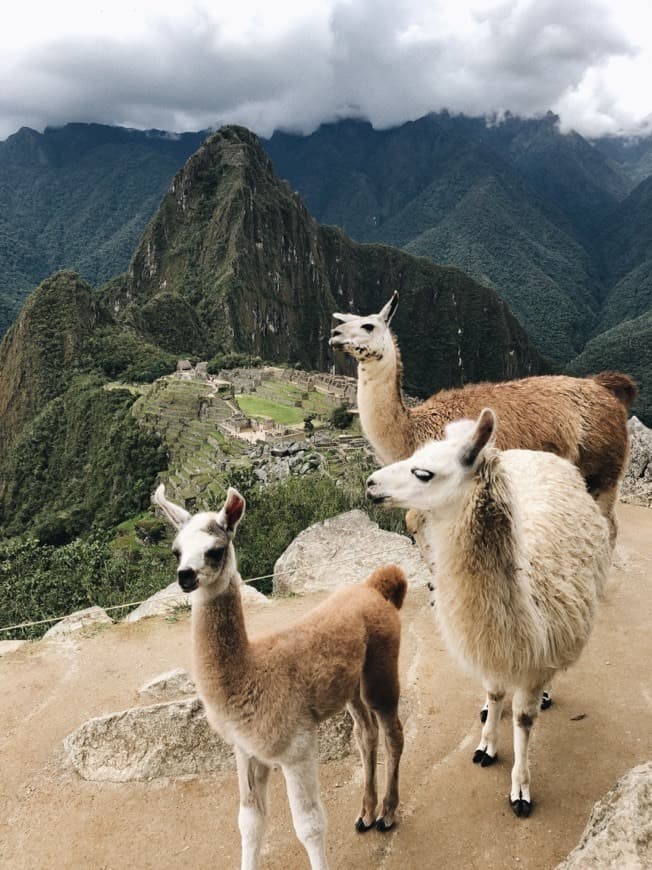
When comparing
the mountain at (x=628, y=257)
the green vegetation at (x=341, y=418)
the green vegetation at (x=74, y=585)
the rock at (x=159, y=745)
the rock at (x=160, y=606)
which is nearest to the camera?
the rock at (x=159, y=745)

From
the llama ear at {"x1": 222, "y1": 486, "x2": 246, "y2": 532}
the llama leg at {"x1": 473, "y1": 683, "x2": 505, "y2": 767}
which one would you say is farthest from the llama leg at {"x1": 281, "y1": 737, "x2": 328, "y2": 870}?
the llama leg at {"x1": 473, "y1": 683, "x2": 505, "y2": 767}

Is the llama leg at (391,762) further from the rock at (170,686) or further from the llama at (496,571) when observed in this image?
the rock at (170,686)

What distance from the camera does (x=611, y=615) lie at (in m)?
4.77

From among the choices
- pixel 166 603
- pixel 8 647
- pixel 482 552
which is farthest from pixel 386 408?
pixel 8 647

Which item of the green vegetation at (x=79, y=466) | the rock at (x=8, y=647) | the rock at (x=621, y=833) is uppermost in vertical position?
the rock at (x=621, y=833)

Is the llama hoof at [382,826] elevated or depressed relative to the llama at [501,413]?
depressed

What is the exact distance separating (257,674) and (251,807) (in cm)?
60

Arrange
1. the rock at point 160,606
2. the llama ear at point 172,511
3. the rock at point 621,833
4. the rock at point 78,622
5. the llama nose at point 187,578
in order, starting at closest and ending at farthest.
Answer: the rock at point 621,833 < the llama nose at point 187,578 < the llama ear at point 172,511 < the rock at point 78,622 < the rock at point 160,606

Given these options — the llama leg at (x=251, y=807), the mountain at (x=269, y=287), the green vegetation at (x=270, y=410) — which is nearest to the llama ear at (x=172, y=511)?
the llama leg at (x=251, y=807)

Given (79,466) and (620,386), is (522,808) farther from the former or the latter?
(79,466)

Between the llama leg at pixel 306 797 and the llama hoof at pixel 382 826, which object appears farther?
the llama hoof at pixel 382 826

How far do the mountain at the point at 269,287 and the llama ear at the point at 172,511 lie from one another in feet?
218

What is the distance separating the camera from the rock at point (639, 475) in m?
9.05

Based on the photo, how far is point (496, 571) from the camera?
2.38m
